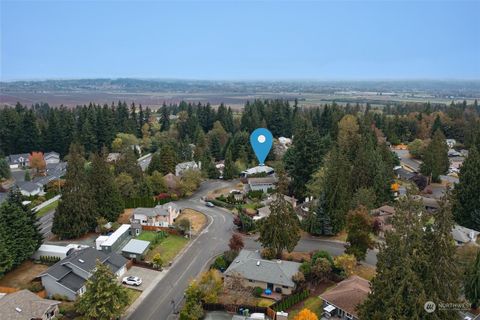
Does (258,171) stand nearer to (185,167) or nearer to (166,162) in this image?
(185,167)

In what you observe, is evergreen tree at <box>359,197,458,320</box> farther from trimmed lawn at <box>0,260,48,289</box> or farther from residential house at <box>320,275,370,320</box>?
trimmed lawn at <box>0,260,48,289</box>

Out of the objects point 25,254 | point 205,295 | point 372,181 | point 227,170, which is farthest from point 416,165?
point 25,254

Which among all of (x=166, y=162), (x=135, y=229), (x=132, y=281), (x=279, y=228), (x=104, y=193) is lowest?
(x=132, y=281)

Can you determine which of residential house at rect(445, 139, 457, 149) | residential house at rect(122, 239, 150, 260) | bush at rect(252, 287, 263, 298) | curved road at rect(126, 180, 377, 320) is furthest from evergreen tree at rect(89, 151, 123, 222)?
residential house at rect(445, 139, 457, 149)

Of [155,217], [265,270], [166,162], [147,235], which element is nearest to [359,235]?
[265,270]

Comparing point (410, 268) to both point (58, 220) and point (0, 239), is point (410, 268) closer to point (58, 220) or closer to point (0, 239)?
point (0, 239)

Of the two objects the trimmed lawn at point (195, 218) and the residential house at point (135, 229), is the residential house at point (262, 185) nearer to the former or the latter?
the trimmed lawn at point (195, 218)
